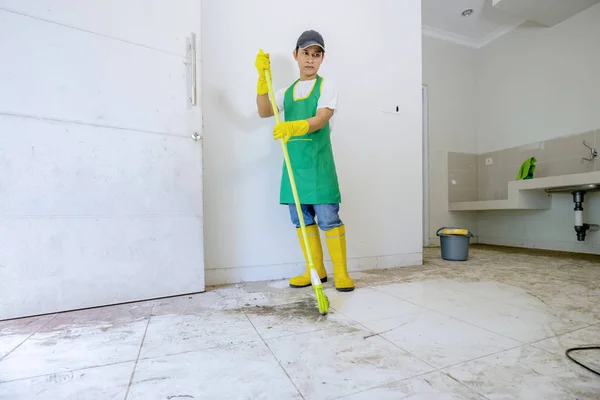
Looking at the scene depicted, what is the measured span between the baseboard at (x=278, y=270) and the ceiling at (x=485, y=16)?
104 inches

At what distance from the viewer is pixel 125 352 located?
2.98 ft

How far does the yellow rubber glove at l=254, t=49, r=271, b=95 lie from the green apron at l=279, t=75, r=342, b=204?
18 cm

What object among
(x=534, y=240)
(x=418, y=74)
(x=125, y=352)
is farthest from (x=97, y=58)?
(x=534, y=240)

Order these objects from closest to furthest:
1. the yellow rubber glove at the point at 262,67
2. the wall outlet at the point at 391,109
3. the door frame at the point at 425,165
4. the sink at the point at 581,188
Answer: the yellow rubber glove at the point at 262,67
the wall outlet at the point at 391,109
the sink at the point at 581,188
the door frame at the point at 425,165

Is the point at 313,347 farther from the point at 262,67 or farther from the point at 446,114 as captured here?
the point at 446,114

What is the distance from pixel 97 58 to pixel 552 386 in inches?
77.6

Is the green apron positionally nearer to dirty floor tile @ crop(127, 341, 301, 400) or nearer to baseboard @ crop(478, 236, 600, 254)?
dirty floor tile @ crop(127, 341, 301, 400)

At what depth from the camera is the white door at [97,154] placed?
1218 mm

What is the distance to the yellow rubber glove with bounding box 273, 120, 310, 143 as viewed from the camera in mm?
1403

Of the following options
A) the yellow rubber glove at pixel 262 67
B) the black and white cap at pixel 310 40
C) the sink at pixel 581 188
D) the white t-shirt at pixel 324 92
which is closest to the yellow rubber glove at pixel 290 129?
the white t-shirt at pixel 324 92

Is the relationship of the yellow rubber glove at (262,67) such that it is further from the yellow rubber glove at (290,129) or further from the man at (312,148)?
the yellow rubber glove at (290,129)

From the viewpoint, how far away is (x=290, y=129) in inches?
55.4

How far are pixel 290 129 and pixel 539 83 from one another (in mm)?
3444

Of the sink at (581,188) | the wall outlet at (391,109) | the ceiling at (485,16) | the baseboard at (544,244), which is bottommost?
the baseboard at (544,244)
